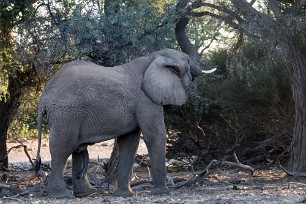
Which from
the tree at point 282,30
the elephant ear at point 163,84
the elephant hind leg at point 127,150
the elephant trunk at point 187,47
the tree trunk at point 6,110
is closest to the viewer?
the elephant ear at point 163,84

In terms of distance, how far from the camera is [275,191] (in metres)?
12.7

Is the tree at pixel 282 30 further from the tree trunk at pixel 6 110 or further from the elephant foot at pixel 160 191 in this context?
the tree trunk at pixel 6 110

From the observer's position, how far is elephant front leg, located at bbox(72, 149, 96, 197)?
12.3m

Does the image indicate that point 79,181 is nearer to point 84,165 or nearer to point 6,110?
point 84,165

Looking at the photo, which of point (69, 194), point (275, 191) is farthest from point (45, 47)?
point (275, 191)

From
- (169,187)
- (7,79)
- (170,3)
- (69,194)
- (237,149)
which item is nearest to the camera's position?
Answer: (69,194)

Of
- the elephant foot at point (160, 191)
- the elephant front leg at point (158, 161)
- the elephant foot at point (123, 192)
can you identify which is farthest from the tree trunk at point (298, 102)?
the elephant foot at point (123, 192)

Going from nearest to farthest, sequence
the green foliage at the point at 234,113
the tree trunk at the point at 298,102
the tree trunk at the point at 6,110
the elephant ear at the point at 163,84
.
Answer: the elephant ear at the point at 163,84, the tree trunk at the point at 298,102, the tree trunk at the point at 6,110, the green foliage at the point at 234,113

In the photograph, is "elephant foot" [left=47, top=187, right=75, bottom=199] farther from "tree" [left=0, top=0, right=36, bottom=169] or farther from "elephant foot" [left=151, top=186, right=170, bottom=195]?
"tree" [left=0, top=0, right=36, bottom=169]

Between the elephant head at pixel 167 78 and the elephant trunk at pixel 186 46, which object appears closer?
the elephant head at pixel 167 78

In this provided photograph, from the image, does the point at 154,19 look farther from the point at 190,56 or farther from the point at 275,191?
the point at 275,191

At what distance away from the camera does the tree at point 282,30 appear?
14.3m

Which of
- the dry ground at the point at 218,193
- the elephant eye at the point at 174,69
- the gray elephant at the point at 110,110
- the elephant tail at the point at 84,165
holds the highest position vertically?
the elephant eye at the point at 174,69

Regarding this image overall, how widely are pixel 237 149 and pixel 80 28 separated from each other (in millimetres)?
6253
